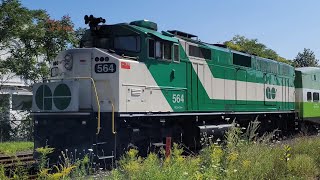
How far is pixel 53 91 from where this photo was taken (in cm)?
1057

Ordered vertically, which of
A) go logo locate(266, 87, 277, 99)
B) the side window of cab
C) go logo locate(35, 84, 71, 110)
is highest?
the side window of cab

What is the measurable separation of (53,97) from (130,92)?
1.96 m

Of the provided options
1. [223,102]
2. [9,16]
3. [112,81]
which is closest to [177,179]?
[112,81]

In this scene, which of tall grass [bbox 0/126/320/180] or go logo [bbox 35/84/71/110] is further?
go logo [bbox 35/84/71/110]

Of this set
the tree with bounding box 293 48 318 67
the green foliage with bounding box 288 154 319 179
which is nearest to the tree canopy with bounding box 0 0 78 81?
the green foliage with bounding box 288 154 319 179

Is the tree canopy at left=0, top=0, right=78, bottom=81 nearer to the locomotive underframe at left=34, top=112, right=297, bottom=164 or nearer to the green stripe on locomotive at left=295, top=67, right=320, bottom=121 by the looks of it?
the locomotive underframe at left=34, top=112, right=297, bottom=164

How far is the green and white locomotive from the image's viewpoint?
405 inches

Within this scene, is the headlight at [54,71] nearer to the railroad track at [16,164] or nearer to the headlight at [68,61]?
the headlight at [68,61]

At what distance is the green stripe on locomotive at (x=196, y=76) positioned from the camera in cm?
1162

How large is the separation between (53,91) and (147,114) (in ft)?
8.24

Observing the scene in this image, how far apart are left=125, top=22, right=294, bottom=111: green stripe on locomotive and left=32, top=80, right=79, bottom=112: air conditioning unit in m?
2.15

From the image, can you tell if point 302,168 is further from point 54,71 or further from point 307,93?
point 307,93

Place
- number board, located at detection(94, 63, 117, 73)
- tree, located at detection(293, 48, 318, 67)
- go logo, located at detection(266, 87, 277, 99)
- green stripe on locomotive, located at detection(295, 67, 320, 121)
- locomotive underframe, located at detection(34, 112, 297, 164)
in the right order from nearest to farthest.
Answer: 1. locomotive underframe, located at detection(34, 112, 297, 164)
2. number board, located at detection(94, 63, 117, 73)
3. go logo, located at detection(266, 87, 277, 99)
4. green stripe on locomotive, located at detection(295, 67, 320, 121)
5. tree, located at detection(293, 48, 318, 67)

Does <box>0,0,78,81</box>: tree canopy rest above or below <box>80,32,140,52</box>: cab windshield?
above
